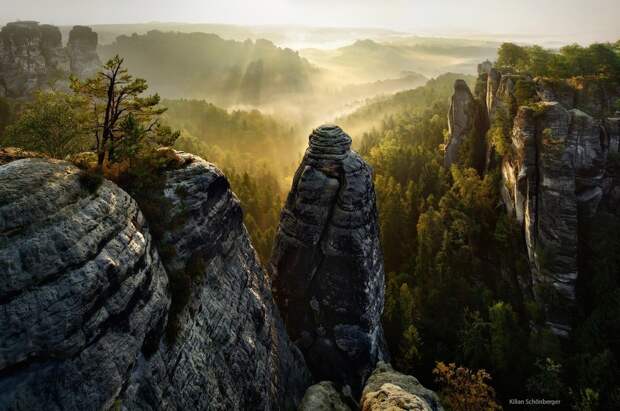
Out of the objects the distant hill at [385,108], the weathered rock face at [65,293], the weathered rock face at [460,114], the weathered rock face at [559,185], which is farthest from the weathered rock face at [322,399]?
the distant hill at [385,108]

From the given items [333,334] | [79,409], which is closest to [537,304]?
[333,334]

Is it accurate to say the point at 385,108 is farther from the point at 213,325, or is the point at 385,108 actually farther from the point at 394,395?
the point at 213,325

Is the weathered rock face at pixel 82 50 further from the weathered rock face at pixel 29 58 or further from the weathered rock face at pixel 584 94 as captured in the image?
the weathered rock face at pixel 584 94

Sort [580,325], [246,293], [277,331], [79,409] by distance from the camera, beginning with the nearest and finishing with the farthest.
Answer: [79,409], [246,293], [277,331], [580,325]

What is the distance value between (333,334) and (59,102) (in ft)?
103

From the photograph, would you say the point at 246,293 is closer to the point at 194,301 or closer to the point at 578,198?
the point at 194,301

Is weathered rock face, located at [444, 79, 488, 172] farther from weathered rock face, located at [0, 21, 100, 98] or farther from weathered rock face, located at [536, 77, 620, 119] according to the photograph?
weathered rock face, located at [0, 21, 100, 98]

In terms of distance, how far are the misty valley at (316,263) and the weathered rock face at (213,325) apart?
0.14m

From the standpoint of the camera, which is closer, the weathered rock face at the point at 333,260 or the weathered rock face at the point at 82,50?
the weathered rock face at the point at 333,260

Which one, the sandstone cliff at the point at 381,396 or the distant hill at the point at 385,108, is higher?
the distant hill at the point at 385,108

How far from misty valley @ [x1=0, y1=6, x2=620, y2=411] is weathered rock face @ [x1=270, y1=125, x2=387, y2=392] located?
→ 18cm

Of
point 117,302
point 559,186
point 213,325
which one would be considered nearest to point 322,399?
point 213,325

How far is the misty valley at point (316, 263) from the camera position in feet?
51.8

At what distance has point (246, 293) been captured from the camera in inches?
1097
